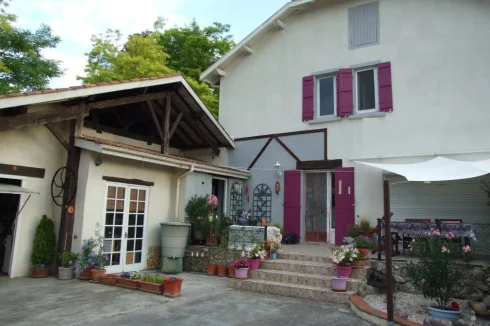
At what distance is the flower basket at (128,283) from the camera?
6.80m

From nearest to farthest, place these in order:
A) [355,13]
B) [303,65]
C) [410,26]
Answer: [410,26] < [355,13] < [303,65]

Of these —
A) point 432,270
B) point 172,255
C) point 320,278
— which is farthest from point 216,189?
point 432,270

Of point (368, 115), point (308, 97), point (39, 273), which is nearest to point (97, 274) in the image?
point (39, 273)

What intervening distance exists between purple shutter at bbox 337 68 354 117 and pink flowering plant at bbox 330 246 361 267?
4.69m

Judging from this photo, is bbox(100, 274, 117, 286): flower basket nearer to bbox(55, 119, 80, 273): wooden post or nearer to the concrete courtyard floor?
the concrete courtyard floor

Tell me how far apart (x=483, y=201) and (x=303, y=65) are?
6.12 m

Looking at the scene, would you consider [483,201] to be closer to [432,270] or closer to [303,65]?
[432,270]

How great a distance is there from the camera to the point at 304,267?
7465 mm

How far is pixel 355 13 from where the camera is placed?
10.7 metres

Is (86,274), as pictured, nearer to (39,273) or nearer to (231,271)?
(39,273)

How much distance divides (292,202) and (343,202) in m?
1.50

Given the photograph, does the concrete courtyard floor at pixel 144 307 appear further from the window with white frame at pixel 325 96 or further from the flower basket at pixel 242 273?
the window with white frame at pixel 325 96

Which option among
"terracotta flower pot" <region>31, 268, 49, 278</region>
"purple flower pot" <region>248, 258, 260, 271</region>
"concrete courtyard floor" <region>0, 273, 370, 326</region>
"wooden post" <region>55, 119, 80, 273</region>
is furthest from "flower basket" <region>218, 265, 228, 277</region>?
"terracotta flower pot" <region>31, 268, 49, 278</region>

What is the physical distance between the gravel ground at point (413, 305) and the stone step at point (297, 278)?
356mm
